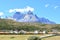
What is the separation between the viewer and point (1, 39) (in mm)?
29484

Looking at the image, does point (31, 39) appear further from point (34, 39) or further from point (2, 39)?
point (2, 39)

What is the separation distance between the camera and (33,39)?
19.7 m

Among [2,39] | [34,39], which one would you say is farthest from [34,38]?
[2,39]

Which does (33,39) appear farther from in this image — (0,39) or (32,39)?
(0,39)

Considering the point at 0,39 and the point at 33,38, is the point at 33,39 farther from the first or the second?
the point at 0,39

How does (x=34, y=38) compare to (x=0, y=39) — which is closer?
(x=34, y=38)

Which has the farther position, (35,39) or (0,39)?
(0,39)

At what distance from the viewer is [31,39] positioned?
19734mm

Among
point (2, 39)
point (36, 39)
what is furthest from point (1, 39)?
point (36, 39)

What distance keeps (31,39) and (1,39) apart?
10646mm

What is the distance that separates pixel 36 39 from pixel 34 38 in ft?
0.93

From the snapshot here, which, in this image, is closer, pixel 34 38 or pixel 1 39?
pixel 34 38

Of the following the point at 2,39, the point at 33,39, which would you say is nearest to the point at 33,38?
the point at 33,39

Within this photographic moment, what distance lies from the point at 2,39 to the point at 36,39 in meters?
10.6
